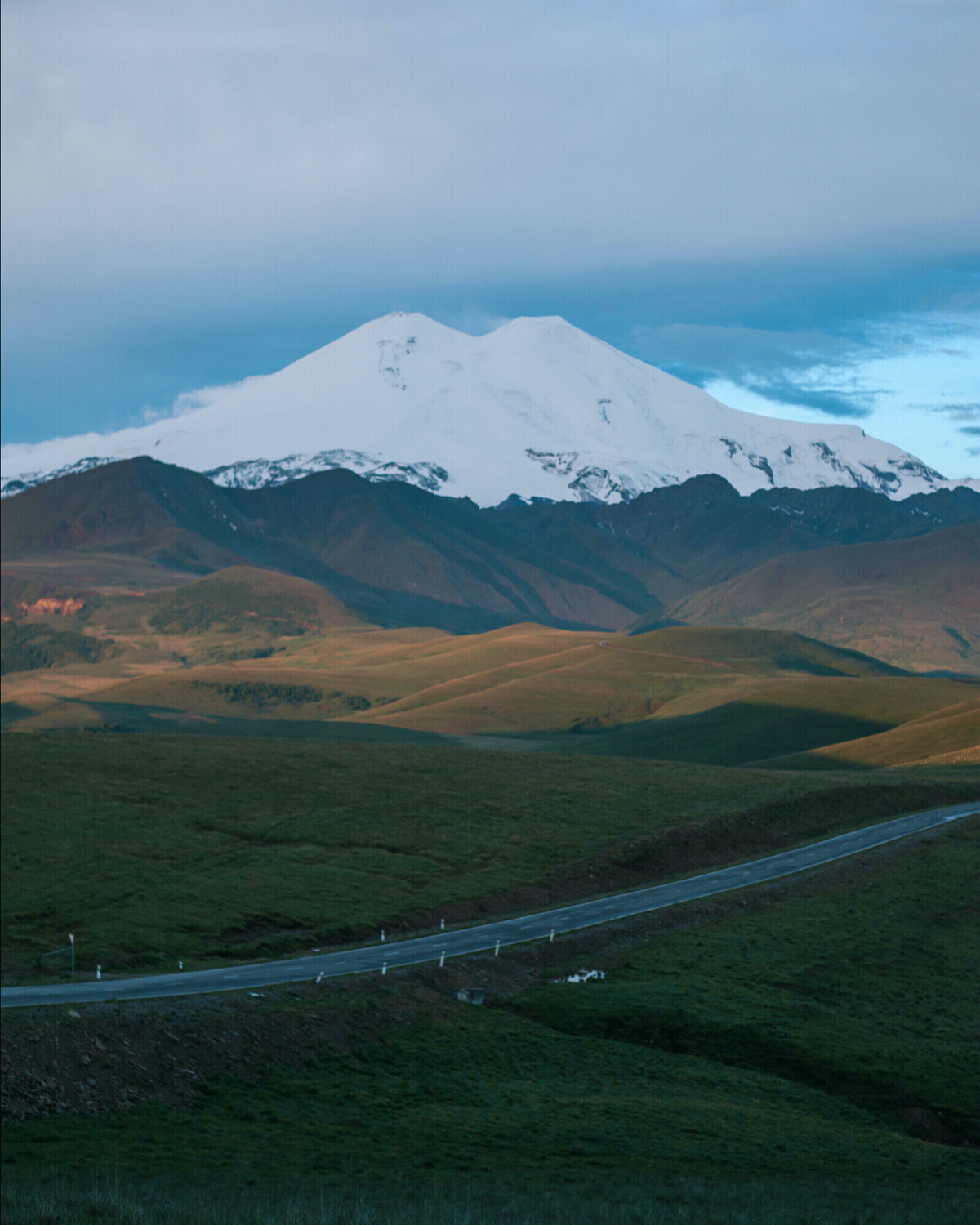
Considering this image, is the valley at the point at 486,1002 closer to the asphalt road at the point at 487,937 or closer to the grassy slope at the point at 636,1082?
the grassy slope at the point at 636,1082

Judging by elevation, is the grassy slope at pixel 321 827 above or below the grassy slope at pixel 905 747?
above

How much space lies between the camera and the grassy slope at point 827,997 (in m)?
43.8

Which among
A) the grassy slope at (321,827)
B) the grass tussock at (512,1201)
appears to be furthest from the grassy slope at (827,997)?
the grassy slope at (321,827)

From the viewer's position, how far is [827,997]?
52.8 m

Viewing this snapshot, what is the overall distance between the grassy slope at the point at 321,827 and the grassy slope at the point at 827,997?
18210 mm

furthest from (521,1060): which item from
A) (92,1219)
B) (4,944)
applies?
(4,944)

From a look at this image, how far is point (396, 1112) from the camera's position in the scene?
122 ft

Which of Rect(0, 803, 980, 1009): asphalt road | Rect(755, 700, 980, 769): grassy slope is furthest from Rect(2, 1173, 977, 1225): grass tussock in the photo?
Rect(755, 700, 980, 769): grassy slope

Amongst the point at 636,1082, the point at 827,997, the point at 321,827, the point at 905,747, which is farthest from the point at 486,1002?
the point at 905,747

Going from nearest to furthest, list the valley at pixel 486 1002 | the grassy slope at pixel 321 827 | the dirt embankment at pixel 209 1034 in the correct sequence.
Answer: the valley at pixel 486 1002, the dirt embankment at pixel 209 1034, the grassy slope at pixel 321 827

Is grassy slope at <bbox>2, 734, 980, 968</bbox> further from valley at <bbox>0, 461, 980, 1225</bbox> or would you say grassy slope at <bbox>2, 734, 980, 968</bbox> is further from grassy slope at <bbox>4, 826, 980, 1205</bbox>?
grassy slope at <bbox>4, 826, 980, 1205</bbox>

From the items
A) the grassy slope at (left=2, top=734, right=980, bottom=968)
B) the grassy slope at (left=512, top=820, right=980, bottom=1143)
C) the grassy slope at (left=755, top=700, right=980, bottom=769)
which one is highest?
the grassy slope at (left=2, top=734, right=980, bottom=968)

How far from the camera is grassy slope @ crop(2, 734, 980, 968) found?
68000 millimetres

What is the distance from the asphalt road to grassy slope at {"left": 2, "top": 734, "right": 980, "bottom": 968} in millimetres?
5263
